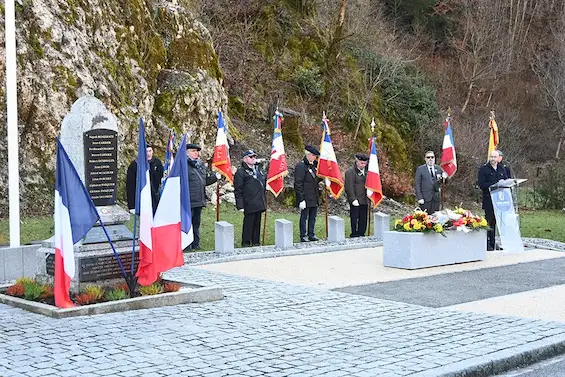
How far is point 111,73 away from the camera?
75.3ft

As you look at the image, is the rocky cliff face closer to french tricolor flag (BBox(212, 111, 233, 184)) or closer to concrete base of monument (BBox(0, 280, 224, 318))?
french tricolor flag (BBox(212, 111, 233, 184))

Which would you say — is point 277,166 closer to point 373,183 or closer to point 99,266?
point 373,183

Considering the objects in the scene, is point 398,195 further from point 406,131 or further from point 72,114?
point 72,114

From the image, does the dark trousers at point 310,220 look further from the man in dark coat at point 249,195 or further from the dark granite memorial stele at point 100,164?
the dark granite memorial stele at point 100,164

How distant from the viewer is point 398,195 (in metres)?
31.7

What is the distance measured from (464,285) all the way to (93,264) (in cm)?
526

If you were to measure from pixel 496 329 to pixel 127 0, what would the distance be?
19775mm

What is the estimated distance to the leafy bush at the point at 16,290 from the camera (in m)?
9.54

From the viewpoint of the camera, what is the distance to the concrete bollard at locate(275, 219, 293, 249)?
A: 616 inches

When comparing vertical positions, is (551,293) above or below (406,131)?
below

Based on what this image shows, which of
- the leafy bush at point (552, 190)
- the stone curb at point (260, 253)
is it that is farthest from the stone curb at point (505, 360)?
the leafy bush at point (552, 190)

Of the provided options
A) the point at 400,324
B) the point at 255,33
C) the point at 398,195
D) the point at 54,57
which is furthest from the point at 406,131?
the point at 400,324

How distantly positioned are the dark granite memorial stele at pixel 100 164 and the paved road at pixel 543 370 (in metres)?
5.37

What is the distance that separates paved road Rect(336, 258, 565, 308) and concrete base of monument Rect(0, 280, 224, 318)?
2.13 metres
